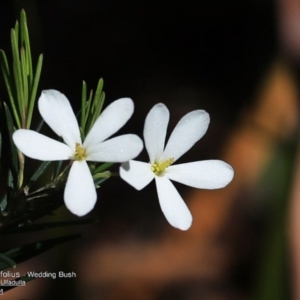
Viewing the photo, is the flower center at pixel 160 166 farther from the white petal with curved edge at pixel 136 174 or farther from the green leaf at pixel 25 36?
the green leaf at pixel 25 36

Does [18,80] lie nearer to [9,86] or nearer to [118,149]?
[9,86]

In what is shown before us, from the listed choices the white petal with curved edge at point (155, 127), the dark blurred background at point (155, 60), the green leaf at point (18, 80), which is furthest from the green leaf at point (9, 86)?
the dark blurred background at point (155, 60)

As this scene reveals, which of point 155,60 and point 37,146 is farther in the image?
point 155,60

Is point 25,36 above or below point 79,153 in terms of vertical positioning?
above

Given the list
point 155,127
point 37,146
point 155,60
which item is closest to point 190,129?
point 155,127

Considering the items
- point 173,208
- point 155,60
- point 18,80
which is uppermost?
point 155,60

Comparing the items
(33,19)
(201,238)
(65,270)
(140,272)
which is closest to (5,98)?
(33,19)

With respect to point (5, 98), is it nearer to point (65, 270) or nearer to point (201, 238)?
point (65, 270)
